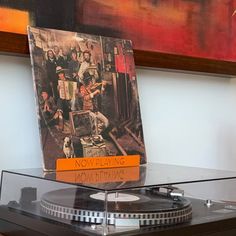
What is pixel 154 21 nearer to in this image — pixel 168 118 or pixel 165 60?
pixel 165 60

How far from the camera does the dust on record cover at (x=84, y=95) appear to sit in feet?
2.51

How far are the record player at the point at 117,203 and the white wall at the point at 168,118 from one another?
0.09 m

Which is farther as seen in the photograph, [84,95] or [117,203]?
[84,95]

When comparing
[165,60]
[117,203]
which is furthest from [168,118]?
[117,203]

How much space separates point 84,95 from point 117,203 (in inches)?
11.6

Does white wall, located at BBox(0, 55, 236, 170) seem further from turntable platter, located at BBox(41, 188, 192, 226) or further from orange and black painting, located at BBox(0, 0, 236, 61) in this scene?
turntable platter, located at BBox(41, 188, 192, 226)

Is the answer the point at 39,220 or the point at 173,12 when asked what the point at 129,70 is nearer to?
the point at 173,12

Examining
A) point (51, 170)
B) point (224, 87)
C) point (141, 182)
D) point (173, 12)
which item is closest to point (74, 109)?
point (51, 170)

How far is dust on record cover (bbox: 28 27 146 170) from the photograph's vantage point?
77cm

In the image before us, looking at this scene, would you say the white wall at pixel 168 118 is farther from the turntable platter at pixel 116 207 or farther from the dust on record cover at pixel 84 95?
the turntable platter at pixel 116 207

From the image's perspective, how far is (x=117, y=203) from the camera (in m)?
0.56

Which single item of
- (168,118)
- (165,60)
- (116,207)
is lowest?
(116,207)

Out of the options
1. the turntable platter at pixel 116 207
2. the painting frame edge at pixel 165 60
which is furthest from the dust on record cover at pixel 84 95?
the turntable platter at pixel 116 207

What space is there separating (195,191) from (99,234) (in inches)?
8.1
